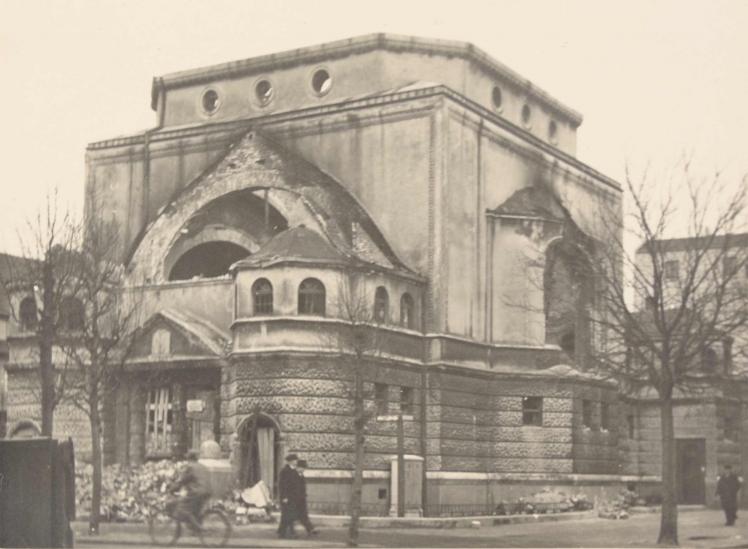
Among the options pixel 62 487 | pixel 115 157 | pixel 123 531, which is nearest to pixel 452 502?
pixel 123 531

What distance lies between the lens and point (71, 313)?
36312mm

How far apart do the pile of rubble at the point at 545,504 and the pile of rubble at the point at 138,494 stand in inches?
373

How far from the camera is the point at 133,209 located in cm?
4944

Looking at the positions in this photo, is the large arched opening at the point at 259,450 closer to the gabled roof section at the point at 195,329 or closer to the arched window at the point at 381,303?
the gabled roof section at the point at 195,329

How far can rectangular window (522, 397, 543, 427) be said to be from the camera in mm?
45750

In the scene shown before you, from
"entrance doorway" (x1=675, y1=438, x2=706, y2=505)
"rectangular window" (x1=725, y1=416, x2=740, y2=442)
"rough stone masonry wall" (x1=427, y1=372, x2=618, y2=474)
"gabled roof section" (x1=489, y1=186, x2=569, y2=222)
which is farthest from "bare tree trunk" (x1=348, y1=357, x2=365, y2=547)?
"rectangular window" (x1=725, y1=416, x2=740, y2=442)

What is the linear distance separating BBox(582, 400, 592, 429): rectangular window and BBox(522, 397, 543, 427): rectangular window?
74.1 inches

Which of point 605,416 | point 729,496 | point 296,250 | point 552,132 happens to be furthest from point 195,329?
point 552,132

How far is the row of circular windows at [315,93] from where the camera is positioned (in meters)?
47.0

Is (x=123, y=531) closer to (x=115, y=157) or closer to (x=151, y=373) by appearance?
(x=151, y=373)

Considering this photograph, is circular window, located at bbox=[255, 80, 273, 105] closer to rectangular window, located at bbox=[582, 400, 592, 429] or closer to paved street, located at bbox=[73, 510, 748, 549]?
rectangular window, located at bbox=[582, 400, 592, 429]

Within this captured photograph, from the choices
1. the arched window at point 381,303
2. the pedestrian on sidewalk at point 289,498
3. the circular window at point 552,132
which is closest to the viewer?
the pedestrian on sidewalk at point 289,498

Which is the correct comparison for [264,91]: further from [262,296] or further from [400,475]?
[400,475]

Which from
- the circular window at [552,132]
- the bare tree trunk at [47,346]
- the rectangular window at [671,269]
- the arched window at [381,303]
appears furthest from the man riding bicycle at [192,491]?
the circular window at [552,132]
